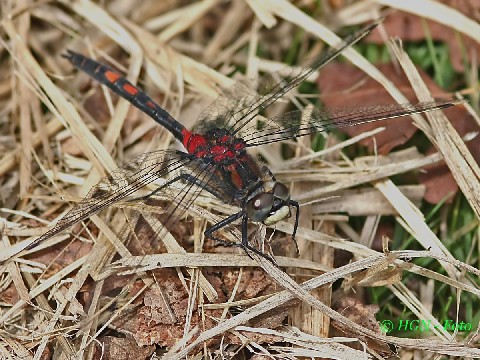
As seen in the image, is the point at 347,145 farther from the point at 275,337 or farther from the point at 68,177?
the point at 68,177

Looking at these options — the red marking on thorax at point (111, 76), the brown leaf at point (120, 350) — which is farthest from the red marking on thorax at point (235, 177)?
the red marking on thorax at point (111, 76)

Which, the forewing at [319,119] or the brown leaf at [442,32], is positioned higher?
the brown leaf at [442,32]

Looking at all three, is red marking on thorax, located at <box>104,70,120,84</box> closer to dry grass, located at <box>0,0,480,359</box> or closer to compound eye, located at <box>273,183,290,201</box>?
dry grass, located at <box>0,0,480,359</box>

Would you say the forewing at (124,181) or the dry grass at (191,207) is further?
the forewing at (124,181)

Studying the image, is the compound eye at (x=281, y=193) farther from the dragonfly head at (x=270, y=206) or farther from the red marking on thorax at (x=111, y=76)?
the red marking on thorax at (x=111, y=76)

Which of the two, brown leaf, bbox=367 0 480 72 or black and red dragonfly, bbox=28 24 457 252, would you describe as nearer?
black and red dragonfly, bbox=28 24 457 252

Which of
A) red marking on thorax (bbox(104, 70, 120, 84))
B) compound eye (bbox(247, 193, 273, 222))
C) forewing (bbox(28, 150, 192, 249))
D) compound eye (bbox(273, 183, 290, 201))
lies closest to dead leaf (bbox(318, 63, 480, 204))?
compound eye (bbox(273, 183, 290, 201))

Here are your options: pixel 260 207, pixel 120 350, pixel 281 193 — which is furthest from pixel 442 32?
pixel 120 350
